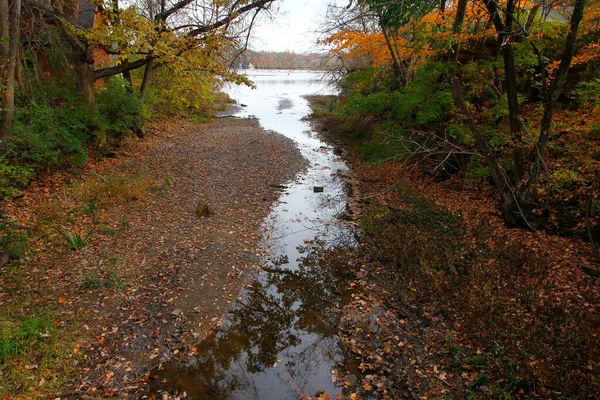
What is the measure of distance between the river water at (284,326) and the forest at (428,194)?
0.51 meters

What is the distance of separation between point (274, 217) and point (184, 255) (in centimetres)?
369

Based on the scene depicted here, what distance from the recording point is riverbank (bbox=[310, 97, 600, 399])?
5000 mm

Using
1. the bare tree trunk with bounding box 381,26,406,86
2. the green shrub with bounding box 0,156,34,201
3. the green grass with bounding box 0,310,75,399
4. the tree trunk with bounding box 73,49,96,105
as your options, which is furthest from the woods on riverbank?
the tree trunk with bounding box 73,49,96,105

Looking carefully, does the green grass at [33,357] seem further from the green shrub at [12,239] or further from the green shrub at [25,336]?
the green shrub at [12,239]

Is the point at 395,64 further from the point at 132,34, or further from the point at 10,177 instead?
the point at 10,177

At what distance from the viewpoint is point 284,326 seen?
6508 millimetres

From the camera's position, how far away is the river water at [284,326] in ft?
17.2

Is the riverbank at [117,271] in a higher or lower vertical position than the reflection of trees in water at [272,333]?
higher

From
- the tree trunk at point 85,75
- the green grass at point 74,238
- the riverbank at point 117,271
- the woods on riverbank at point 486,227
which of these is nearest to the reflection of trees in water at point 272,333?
the riverbank at point 117,271

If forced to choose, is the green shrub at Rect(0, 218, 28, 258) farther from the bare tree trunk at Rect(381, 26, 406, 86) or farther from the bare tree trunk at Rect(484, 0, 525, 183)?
the bare tree trunk at Rect(381, 26, 406, 86)

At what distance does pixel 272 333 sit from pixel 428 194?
8.42 meters

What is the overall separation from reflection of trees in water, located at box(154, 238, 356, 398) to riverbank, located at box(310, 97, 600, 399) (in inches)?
20.0

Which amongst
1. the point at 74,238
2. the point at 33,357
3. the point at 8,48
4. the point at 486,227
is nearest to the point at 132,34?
the point at 8,48

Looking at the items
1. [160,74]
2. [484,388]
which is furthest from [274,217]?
[160,74]
